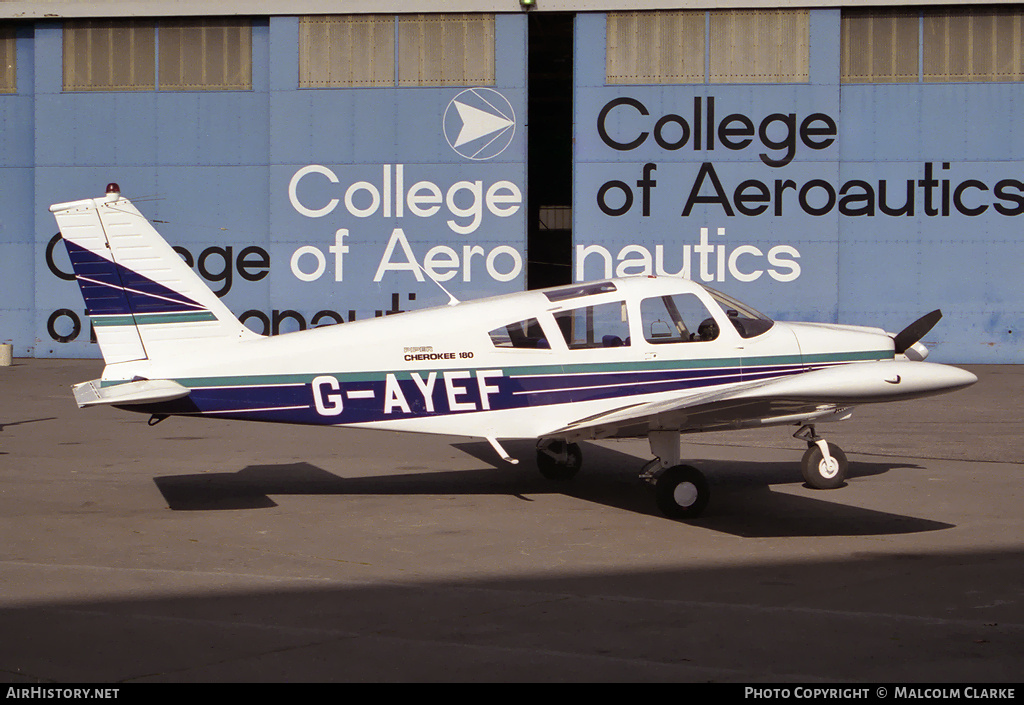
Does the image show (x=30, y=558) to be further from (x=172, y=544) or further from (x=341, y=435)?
(x=341, y=435)

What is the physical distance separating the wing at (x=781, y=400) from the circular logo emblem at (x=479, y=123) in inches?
717

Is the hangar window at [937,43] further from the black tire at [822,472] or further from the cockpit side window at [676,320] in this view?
the cockpit side window at [676,320]

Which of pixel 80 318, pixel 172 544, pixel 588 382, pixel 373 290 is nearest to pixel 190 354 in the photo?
pixel 172 544

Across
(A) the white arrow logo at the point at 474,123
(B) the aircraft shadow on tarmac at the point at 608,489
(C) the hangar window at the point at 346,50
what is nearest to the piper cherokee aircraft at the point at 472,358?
(B) the aircraft shadow on tarmac at the point at 608,489

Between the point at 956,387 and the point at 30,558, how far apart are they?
708cm

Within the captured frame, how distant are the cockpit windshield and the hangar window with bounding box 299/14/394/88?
1903cm

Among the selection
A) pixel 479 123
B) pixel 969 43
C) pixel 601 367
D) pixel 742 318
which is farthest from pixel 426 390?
pixel 969 43

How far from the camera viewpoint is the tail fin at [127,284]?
8.95 meters

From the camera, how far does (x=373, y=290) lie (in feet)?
88.8

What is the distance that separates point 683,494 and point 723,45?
2020 cm

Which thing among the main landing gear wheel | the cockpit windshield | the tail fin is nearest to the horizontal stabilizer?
the tail fin

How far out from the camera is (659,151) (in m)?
26.6

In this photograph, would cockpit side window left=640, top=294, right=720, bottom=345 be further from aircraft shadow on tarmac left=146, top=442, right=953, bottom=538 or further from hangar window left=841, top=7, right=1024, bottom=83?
hangar window left=841, top=7, right=1024, bottom=83

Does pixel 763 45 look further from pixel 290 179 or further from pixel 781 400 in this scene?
pixel 781 400
